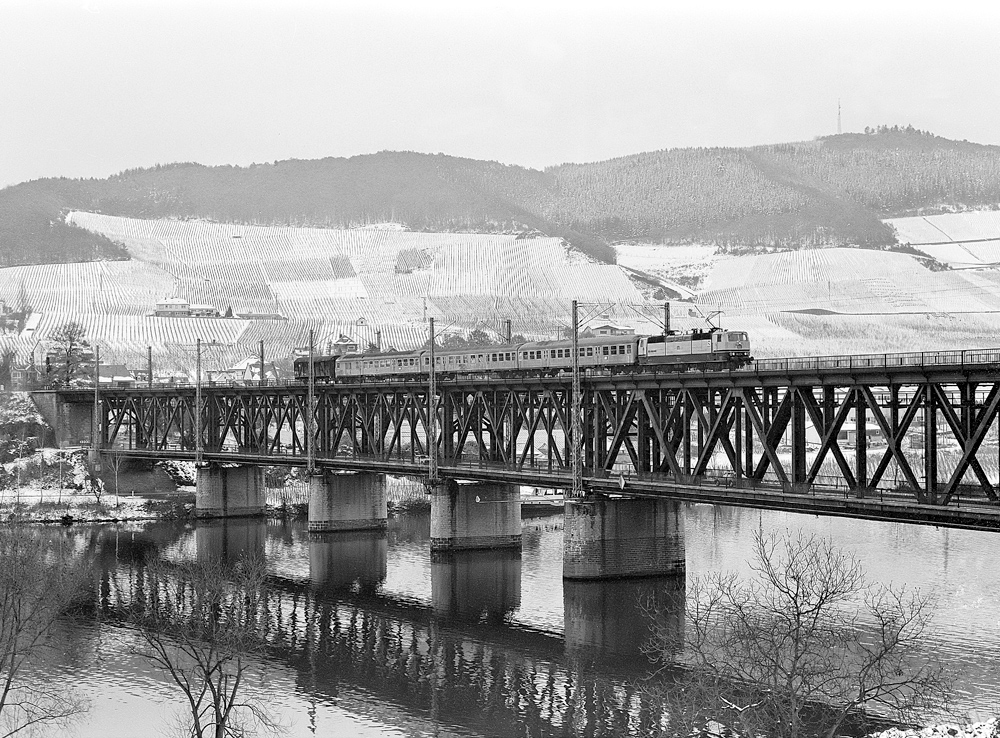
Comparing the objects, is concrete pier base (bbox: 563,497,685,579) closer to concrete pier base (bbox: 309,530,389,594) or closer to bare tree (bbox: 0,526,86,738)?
concrete pier base (bbox: 309,530,389,594)

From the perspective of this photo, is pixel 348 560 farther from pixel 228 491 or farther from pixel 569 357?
pixel 228 491

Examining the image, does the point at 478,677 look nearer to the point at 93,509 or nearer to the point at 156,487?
the point at 93,509

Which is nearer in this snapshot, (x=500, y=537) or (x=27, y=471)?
(x=500, y=537)

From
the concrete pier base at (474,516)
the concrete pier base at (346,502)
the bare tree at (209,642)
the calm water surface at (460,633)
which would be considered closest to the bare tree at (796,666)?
the calm water surface at (460,633)

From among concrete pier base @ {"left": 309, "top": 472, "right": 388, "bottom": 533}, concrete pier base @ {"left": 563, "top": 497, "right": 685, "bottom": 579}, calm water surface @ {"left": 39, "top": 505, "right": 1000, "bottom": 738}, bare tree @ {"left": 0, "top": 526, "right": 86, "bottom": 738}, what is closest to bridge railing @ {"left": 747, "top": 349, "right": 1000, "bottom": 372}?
calm water surface @ {"left": 39, "top": 505, "right": 1000, "bottom": 738}

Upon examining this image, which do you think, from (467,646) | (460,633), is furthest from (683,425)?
(467,646)

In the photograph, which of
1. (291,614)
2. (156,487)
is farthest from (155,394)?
(291,614)
